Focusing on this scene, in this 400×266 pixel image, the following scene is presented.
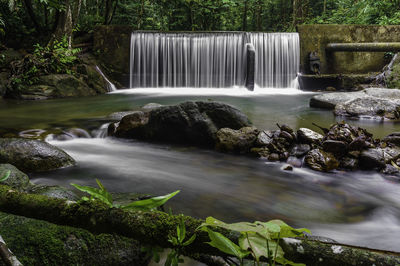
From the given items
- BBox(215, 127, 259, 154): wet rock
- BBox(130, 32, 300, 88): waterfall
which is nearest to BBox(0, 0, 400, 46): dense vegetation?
BBox(130, 32, 300, 88): waterfall

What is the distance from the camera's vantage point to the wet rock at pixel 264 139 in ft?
17.2

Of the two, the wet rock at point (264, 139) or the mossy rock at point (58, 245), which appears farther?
the wet rock at point (264, 139)

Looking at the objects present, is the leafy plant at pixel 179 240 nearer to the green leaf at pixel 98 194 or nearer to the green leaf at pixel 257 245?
the green leaf at pixel 257 245

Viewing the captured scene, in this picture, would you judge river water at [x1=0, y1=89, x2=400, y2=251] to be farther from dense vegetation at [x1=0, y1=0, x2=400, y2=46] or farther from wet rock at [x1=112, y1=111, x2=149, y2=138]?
dense vegetation at [x1=0, y1=0, x2=400, y2=46]

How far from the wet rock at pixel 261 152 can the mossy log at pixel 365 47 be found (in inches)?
417

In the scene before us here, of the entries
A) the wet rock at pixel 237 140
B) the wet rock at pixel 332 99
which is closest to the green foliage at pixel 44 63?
the wet rock at pixel 237 140

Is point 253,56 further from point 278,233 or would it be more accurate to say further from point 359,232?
point 278,233

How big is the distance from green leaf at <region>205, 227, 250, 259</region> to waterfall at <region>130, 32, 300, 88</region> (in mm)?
13564

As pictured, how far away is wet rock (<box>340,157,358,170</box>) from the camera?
177 inches

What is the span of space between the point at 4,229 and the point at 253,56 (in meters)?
13.1

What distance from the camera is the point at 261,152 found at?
5.10 metres

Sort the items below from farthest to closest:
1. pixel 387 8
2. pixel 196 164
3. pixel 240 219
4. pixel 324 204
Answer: pixel 387 8
pixel 196 164
pixel 324 204
pixel 240 219

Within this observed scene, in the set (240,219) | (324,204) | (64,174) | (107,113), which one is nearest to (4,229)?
(240,219)

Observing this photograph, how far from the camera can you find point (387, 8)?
1750cm
